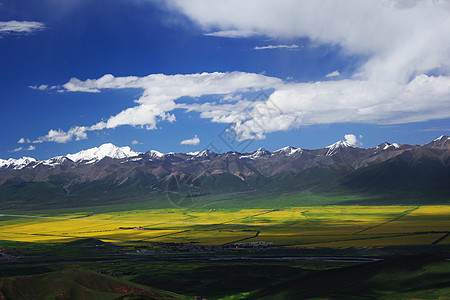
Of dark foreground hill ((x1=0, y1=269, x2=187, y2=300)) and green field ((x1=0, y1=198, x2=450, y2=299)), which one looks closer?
dark foreground hill ((x1=0, y1=269, x2=187, y2=300))

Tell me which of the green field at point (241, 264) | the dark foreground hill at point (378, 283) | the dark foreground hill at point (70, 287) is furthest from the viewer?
the green field at point (241, 264)

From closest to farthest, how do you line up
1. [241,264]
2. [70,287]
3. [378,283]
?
[70,287] → [378,283] → [241,264]

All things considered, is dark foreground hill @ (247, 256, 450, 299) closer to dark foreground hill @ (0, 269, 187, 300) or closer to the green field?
the green field

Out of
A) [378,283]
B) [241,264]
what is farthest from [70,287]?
[378,283]

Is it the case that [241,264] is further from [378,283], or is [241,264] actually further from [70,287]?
[70,287]

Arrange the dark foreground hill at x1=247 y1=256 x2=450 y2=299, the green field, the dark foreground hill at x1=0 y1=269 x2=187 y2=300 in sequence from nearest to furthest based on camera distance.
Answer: the dark foreground hill at x1=247 y1=256 x2=450 y2=299 < the dark foreground hill at x1=0 y1=269 x2=187 y2=300 < the green field

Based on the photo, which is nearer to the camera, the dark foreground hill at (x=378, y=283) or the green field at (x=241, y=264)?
the dark foreground hill at (x=378, y=283)

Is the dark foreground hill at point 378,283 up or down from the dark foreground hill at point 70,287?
down

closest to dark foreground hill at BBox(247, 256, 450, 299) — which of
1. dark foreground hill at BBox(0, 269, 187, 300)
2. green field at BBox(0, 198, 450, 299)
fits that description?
green field at BBox(0, 198, 450, 299)

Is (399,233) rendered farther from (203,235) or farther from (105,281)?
(105,281)

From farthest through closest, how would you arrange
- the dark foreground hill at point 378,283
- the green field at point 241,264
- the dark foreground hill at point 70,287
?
the green field at point 241,264, the dark foreground hill at point 70,287, the dark foreground hill at point 378,283

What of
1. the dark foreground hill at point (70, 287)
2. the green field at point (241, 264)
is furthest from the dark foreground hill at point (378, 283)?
the dark foreground hill at point (70, 287)

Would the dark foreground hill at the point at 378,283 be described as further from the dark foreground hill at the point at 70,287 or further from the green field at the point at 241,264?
the dark foreground hill at the point at 70,287

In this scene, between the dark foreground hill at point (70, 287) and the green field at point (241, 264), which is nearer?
the dark foreground hill at point (70, 287)
